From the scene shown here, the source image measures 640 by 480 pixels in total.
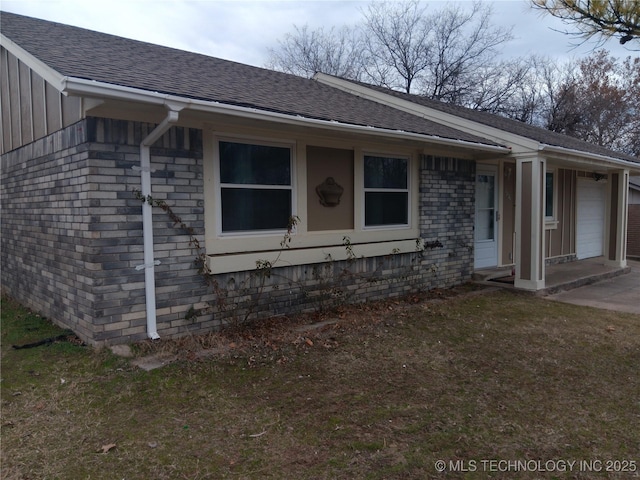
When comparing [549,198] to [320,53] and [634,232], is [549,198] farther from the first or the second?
[320,53]

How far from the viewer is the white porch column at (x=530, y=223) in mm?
7766

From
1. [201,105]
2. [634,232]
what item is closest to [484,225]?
[201,105]

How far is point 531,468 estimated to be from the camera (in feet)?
9.00

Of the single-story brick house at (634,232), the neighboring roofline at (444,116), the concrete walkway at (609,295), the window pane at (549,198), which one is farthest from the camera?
the single-story brick house at (634,232)

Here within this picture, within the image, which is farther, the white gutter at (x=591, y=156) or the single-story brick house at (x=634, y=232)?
the single-story brick house at (x=634, y=232)

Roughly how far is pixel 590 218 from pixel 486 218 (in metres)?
5.23

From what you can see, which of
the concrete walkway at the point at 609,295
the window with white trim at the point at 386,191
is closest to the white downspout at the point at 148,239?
the window with white trim at the point at 386,191

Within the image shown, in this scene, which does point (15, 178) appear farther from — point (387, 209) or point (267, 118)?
point (387, 209)

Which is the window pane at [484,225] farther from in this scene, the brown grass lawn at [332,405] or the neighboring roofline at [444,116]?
the brown grass lawn at [332,405]

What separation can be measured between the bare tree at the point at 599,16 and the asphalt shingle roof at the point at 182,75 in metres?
2.33

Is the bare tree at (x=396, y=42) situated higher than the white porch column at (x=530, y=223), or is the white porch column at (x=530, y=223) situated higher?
the bare tree at (x=396, y=42)

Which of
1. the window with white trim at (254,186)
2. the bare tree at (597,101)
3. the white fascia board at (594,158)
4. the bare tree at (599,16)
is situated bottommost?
the window with white trim at (254,186)

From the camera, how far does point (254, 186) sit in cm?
561

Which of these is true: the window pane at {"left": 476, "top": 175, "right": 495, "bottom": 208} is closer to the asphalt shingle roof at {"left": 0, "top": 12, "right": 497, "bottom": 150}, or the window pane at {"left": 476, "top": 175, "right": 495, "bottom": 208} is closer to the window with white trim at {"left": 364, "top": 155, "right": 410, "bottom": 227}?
the asphalt shingle roof at {"left": 0, "top": 12, "right": 497, "bottom": 150}
